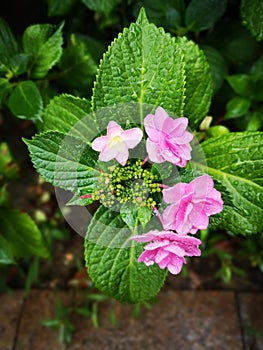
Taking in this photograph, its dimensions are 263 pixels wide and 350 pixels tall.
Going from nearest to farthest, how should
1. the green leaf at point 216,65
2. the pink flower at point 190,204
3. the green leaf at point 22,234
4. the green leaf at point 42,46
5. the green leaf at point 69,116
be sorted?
1. the pink flower at point 190,204
2. the green leaf at point 69,116
3. the green leaf at point 42,46
4. the green leaf at point 216,65
5. the green leaf at point 22,234

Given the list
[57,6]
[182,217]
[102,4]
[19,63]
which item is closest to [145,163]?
[182,217]

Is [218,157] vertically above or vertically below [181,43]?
below

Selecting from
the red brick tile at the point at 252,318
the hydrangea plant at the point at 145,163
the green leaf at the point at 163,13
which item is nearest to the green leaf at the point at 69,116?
the hydrangea plant at the point at 145,163

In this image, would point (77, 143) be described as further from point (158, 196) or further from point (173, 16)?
point (173, 16)

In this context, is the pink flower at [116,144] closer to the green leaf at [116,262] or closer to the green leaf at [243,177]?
the green leaf at [116,262]

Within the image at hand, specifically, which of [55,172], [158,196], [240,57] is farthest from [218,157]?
[240,57]

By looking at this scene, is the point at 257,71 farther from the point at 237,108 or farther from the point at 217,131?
the point at 217,131
